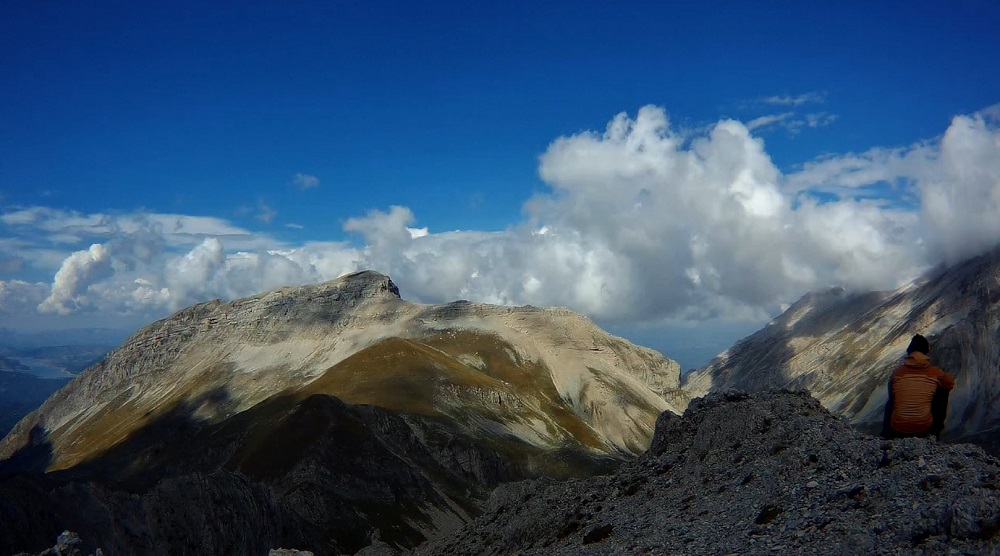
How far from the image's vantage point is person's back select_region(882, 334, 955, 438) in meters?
22.2

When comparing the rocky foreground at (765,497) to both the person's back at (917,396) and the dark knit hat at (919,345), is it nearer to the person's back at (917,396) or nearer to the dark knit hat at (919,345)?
the person's back at (917,396)

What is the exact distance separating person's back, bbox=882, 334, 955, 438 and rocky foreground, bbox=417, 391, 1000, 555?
0.84m

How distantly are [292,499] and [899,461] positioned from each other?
104m

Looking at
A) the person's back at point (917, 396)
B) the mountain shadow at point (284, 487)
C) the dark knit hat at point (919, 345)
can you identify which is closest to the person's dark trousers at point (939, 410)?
the person's back at point (917, 396)

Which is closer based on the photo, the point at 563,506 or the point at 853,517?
the point at 853,517

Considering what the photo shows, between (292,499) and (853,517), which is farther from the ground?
(853,517)

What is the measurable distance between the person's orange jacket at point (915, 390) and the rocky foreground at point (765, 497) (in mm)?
1127

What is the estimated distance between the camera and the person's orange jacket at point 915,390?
2217 centimetres

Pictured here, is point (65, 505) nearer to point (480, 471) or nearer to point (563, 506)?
point (563, 506)

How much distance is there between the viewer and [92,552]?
62531mm

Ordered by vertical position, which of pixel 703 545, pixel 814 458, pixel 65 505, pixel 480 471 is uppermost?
pixel 814 458

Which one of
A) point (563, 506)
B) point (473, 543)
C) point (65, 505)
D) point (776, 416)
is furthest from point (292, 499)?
point (776, 416)

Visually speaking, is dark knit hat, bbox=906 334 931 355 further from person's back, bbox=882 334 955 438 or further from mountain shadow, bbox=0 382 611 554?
mountain shadow, bbox=0 382 611 554

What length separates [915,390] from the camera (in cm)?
2305
